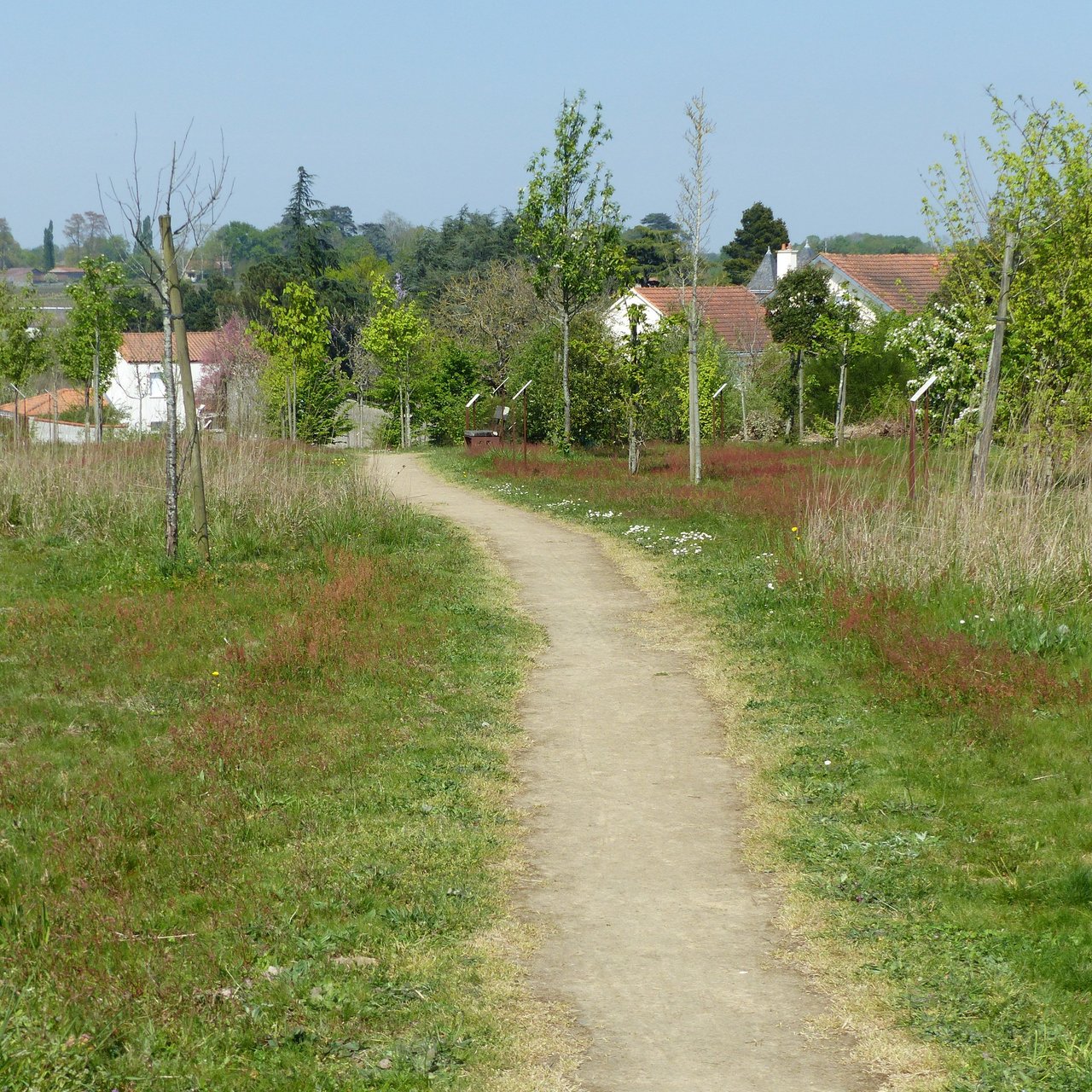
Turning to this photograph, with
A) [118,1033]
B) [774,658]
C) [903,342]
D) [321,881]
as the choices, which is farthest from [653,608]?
[903,342]

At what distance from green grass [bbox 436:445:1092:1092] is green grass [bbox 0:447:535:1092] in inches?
68.7

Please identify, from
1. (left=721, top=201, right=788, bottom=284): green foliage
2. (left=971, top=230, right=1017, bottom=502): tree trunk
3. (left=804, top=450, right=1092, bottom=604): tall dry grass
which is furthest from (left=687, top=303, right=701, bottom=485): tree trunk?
(left=721, top=201, right=788, bottom=284): green foliage

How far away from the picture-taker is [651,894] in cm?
588

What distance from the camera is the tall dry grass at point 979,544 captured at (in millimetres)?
10289

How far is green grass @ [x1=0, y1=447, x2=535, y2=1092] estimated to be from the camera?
14.5 feet

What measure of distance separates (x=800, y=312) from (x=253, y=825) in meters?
32.9

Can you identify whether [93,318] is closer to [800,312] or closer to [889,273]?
[800,312]

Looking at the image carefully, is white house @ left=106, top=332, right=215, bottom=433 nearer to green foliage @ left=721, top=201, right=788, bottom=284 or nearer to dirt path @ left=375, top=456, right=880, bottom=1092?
green foliage @ left=721, top=201, right=788, bottom=284

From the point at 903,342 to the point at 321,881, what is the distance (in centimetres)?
2142

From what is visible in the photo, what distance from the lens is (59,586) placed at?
1309 cm

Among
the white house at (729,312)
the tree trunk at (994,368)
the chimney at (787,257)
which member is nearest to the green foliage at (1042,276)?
the tree trunk at (994,368)

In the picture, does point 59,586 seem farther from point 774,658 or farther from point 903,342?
point 903,342

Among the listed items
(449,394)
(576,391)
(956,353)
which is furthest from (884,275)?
(956,353)

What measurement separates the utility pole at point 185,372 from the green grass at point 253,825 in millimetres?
607
